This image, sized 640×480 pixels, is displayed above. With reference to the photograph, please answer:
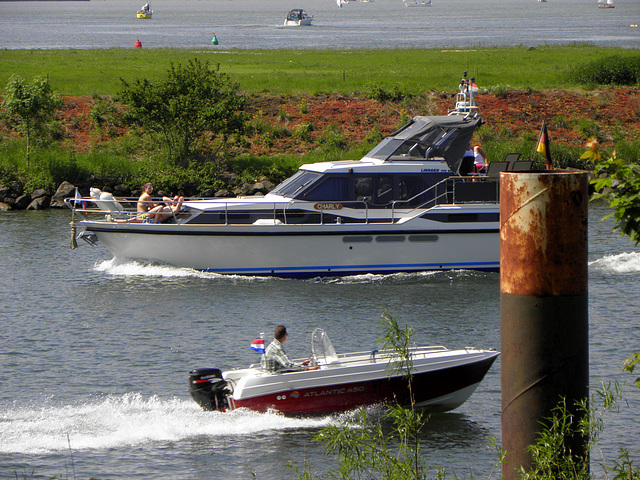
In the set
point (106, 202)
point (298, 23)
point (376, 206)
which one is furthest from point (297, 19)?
point (376, 206)

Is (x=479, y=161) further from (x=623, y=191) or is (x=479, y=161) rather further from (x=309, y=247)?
(x=623, y=191)

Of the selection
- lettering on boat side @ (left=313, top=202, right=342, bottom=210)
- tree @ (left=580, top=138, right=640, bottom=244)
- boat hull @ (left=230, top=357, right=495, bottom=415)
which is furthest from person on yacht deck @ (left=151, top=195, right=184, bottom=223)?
tree @ (left=580, top=138, right=640, bottom=244)

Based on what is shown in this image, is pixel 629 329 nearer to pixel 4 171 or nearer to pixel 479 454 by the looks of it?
pixel 479 454

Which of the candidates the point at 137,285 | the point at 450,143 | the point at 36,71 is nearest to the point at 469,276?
the point at 450,143

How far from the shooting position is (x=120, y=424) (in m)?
13.7

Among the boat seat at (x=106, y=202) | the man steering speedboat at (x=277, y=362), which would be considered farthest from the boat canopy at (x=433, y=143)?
the man steering speedboat at (x=277, y=362)

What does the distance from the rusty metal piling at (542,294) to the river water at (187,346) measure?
17.3 feet

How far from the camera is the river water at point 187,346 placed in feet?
41.9

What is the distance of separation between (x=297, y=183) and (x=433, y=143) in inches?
156

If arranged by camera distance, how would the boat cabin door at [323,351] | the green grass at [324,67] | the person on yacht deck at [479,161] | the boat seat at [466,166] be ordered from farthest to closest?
the green grass at [324,67] → the person on yacht deck at [479,161] → the boat seat at [466,166] → the boat cabin door at [323,351]

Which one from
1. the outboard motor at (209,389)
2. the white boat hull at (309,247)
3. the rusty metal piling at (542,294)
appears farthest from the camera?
the white boat hull at (309,247)

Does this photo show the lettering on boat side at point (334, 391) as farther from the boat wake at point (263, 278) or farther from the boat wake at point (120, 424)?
the boat wake at point (263, 278)

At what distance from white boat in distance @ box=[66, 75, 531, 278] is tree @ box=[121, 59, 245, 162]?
49.2 feet

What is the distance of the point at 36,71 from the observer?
59625 millimetres
